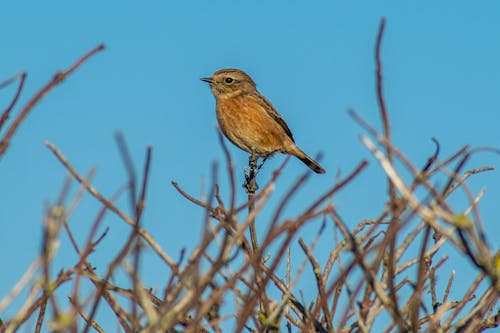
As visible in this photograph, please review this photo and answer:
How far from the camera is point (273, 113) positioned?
38.4 feet

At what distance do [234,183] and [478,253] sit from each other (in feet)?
2.13

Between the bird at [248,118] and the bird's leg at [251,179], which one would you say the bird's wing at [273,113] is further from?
the bird's leg at [251,179]

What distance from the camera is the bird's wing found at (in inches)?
459

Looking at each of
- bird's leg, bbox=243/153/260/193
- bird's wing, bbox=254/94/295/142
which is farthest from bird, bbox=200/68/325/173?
bird's leg, bbox=243/153/260/193

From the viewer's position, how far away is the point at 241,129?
1105cm

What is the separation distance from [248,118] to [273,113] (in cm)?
64

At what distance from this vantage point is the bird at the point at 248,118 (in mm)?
11078

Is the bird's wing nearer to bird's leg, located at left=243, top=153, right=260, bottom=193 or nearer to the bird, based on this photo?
the bird

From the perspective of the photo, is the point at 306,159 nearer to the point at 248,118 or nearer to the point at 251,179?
the point at 248,118

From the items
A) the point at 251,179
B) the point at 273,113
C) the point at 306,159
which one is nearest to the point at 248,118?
the point at 273,113

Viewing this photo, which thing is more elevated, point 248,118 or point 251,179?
point 248,118

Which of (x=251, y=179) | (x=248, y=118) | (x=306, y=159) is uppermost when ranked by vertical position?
(x=306, y=159)

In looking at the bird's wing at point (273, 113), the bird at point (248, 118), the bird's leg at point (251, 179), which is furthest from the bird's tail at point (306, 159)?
the bird's leg at point (251, 179)

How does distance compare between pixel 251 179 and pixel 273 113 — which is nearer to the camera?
pixel 251 179
